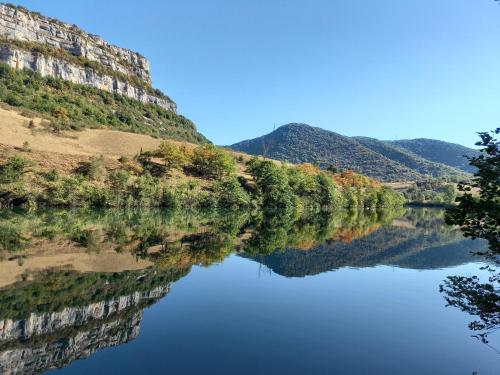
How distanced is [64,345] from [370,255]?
2724cm

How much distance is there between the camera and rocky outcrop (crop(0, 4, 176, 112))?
5098 inches

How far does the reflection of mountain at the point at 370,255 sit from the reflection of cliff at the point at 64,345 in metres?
12.5

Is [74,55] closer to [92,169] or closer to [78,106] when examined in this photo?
[78,106]

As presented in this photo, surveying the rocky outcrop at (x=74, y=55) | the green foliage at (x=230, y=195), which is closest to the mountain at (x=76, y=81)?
the rocky outcrop at (x=74, y=55)

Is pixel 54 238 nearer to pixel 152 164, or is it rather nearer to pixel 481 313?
pixel 481 313

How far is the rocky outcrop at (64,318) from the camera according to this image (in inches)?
477

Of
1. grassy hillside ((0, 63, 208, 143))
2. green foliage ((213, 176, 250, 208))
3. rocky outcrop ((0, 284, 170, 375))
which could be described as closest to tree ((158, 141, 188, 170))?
green foliage ((213, 176, 250, 208))

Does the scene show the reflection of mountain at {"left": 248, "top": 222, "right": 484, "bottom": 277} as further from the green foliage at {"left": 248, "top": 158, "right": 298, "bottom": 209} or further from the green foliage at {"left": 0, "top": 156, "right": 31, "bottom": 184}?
the green foliage at {"left": 0, "top": 156, "right": 31, "bottom": 184}

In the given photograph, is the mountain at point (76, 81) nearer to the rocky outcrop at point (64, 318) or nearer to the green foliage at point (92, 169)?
the green foliage at point (92, 169)

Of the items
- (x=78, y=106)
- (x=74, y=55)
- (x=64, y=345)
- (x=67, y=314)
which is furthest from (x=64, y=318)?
(x=74, y=55)

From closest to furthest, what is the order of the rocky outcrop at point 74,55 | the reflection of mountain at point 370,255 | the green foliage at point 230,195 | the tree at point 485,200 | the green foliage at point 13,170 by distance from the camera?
the tree at point 485,200 < the reflection of mountain at point 370,255 < the green foliage at point 13,170 < the green foliage at point 230,195 < the rocky outcrop at point 74,55

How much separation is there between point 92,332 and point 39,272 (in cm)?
933

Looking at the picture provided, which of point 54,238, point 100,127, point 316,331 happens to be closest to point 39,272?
point 54,238

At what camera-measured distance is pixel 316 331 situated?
13508 millimetres
